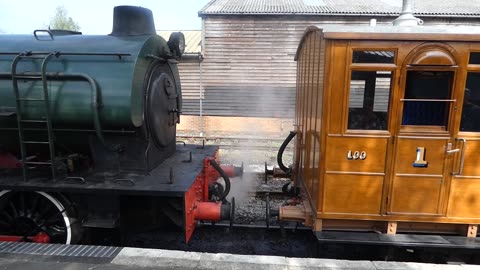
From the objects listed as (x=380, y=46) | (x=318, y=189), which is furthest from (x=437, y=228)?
(x=380, y=46)

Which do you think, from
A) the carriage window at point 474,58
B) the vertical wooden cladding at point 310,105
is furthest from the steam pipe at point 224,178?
the carriage window at point 474,58

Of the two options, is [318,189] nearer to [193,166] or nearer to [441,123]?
[441,123]

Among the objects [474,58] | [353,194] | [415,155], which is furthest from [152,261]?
[474,58]

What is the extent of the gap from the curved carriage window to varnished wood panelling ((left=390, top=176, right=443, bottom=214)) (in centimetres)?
64

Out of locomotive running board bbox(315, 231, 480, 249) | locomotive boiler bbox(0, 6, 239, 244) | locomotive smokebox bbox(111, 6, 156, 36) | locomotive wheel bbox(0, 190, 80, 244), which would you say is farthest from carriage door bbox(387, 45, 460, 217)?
locomotive wheel bbox(0, 190, 80, 244)

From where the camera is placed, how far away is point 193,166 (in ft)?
15.1

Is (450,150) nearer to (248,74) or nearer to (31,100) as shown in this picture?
(31,100)

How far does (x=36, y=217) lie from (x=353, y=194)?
376 centimetres

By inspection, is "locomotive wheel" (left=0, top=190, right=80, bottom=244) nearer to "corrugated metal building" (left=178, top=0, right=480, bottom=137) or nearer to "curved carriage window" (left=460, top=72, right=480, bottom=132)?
"curved carriage window" (left=460, top=72, right=480, bottom=132)

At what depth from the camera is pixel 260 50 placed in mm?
13953

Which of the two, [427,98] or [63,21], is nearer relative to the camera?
[427,98]

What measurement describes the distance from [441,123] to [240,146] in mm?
8951

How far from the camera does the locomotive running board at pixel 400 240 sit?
11.6 feet

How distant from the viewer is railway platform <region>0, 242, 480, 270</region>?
3.16m
